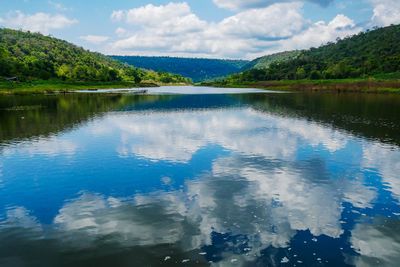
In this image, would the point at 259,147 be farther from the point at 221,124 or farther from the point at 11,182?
the point at 11,182

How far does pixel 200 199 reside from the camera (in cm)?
2631

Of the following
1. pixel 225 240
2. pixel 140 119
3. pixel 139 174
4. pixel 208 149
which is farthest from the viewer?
pixel 140 119

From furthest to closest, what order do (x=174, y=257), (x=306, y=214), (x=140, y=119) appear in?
(x=140, y=119), (x=306, y=214), (x=174, y=257)

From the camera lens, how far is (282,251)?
1848 centimetres

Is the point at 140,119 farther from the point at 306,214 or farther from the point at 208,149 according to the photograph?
the point at 306,214

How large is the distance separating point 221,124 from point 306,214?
42354 millimetres

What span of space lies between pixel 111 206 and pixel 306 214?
13449 millimetres

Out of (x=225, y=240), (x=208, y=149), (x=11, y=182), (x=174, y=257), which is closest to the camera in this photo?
(x=174, y=257)

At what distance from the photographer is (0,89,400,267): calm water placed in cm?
1861

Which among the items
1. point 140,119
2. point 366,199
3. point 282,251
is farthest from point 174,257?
point 140,119

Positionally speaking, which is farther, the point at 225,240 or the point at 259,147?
the point at 259,147

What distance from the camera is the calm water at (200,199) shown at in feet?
61.1

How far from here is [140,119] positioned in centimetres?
7244

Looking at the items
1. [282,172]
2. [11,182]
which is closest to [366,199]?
[282,172]
